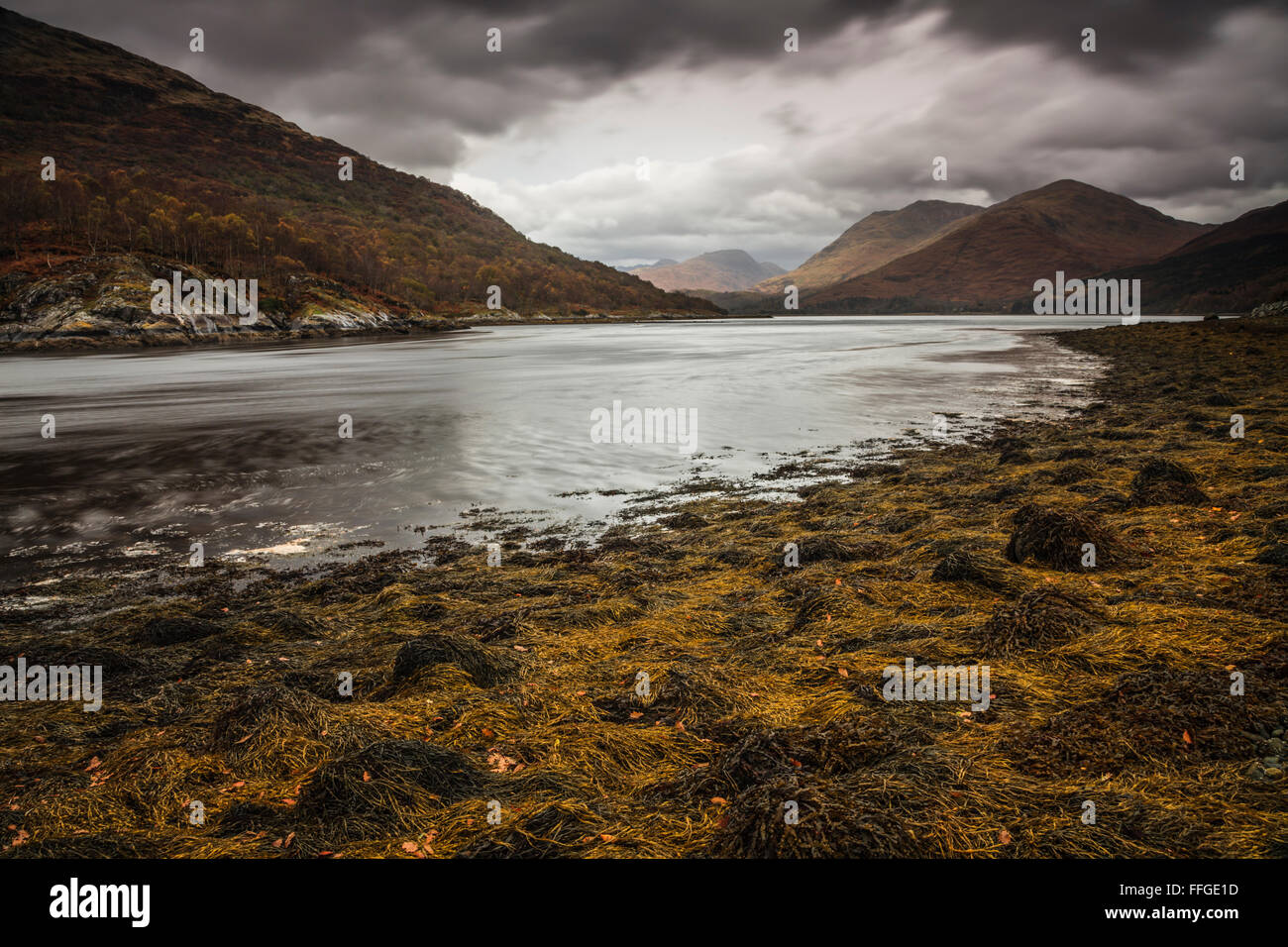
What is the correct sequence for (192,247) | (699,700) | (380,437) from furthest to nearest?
(192,247)
(380,437)
(699,700)

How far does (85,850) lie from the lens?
304 centimetres

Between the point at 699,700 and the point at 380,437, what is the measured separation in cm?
1573

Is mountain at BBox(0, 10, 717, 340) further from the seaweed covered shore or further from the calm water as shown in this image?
the seaweed covered shore

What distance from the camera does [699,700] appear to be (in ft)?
14.5

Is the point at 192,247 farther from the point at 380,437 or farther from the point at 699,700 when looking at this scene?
the point at 699,700

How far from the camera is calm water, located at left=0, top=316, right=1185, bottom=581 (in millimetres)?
10602

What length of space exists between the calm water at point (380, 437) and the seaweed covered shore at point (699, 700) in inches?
102

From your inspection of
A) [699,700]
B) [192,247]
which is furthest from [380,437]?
[192,247]

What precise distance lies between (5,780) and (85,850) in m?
1.37

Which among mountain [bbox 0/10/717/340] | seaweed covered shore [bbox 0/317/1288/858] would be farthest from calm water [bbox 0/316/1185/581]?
mountain [bbox 0/10/717/340]

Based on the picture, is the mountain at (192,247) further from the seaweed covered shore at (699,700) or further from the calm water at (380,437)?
the seaweed covered shore at (699,700)

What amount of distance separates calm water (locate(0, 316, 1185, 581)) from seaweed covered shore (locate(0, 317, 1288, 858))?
2587mm

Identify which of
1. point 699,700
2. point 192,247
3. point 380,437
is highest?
point 192,247
